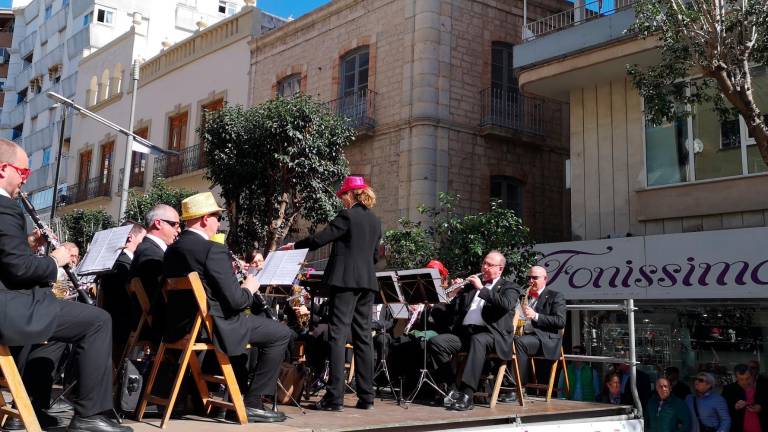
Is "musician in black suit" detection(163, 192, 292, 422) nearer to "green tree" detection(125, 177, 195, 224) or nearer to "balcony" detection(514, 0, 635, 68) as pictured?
"balcony" detection(514, 0, 635, 68)

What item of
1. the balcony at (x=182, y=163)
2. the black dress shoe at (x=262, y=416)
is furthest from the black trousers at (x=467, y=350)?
A: the balcony at (x=182, y=163)

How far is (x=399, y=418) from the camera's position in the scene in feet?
16.8

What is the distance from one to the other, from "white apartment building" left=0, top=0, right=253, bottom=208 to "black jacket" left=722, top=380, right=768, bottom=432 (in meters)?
24.0

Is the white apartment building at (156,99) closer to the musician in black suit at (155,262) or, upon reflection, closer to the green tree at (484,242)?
the green tree at (484,242)

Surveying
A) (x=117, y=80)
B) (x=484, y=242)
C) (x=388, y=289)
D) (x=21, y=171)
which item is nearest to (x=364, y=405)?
(x=388, y=289)

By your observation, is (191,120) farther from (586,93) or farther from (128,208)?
(586,93)

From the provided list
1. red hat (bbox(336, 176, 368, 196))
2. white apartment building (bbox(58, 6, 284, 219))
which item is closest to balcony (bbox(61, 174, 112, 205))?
white apartment building (bbox(58, 6, 284, 219))

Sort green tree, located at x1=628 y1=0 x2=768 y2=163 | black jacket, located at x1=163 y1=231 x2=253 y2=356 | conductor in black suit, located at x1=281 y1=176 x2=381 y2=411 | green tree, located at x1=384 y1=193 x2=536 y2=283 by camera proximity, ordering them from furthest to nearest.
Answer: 1. green tree, located at x1=384 y1=193 x2=536 y2=283
2. green tree, located at x1=628 y1=0 x2=768 y2=163
3. conductor in black suit, located at x1=281 y1=176 x2=381 y2=411
4. black jacket, located at x1=163 y1=231 x2=253 y2=356

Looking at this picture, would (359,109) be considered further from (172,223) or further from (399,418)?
(399,418)

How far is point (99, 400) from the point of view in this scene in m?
4.34

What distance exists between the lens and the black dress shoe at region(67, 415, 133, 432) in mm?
4234

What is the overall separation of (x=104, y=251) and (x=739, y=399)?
7.82 metres

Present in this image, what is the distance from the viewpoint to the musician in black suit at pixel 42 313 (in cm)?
394

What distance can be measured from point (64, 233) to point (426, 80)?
12.7 metres
